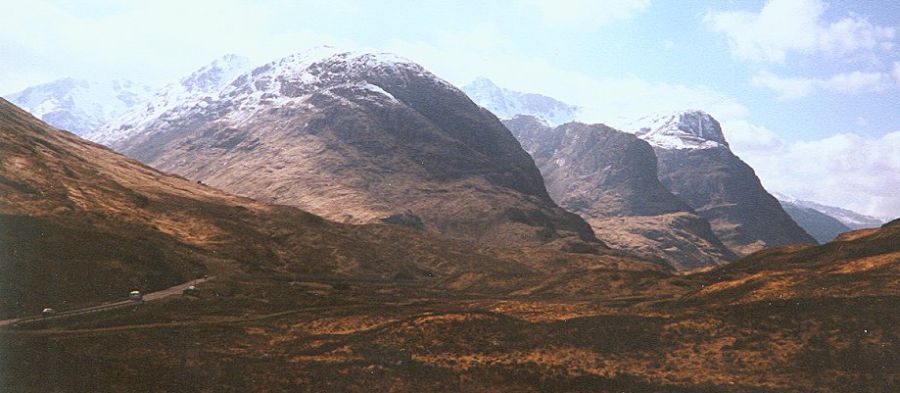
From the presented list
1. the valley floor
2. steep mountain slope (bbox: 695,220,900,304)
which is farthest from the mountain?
steep mountain slope (bbox: 695,220,900,304)

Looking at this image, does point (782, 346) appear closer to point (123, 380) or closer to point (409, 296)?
point (123, 380)

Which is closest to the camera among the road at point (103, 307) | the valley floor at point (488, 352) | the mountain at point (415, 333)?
the valley floor at point (488, 352)

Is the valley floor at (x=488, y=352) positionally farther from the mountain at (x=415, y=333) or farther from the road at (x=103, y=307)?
the road at (x=103, y=307)

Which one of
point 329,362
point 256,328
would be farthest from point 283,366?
point 256,328

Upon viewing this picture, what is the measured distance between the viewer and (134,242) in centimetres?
11262

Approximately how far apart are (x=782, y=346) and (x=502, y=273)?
95.5 metres

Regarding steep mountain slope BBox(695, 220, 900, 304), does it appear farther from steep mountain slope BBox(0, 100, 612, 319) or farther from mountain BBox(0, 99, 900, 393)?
steep mountain slope BBox(0, 100, 612, 319)

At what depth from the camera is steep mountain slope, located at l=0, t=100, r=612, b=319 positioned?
280 ft

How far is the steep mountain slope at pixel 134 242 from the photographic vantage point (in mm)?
85250

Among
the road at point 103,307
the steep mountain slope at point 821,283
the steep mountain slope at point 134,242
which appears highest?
the steep mountain slope at point 821,283

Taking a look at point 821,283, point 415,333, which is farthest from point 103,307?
point 821,283

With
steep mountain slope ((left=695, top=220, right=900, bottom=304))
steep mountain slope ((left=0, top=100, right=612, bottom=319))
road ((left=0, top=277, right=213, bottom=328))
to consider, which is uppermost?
steep mountain slope ((left=695, top=220, right=900, bottom=304))

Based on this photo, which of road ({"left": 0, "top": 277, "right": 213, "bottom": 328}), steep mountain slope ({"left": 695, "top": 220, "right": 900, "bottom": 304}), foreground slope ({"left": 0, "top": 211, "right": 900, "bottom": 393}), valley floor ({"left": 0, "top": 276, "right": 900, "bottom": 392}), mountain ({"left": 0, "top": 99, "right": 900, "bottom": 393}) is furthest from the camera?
road ({"left": 0, "top": 277, "right": 213, "bottom": 328})

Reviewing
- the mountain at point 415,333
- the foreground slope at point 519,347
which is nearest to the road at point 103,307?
the mountain at point 415,333
